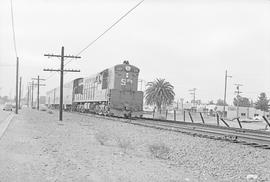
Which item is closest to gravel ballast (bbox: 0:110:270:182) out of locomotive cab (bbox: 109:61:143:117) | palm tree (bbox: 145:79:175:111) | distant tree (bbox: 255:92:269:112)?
locomotive cab (bbox: 109:61:143:117)

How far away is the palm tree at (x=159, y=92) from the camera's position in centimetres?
6469

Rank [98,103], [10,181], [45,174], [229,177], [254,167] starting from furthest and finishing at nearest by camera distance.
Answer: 1. [98,103]
2. [254,167]
3. [229,177]
4. [45,174]
5. [10,181]

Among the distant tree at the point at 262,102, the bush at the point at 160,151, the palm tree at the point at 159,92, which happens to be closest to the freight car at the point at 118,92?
the bush at the point at 160,151

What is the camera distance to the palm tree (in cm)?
6469

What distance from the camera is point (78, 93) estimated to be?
46094 millimetres

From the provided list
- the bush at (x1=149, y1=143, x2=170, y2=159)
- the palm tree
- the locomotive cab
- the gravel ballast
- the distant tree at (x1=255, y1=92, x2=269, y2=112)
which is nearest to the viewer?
the gravel ballast

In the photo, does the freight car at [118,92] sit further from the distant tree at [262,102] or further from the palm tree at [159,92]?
the distant tree at [262,102]

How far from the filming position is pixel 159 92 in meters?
64.7

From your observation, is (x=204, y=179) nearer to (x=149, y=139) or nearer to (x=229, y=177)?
(x=229, y=177)

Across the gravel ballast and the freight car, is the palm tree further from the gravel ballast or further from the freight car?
the gravel ballast

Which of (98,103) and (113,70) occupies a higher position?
(113,70)

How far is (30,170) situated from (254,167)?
5.94 m

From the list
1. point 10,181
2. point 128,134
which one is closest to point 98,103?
point 128,134

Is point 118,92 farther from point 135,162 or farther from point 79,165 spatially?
point 79,165
